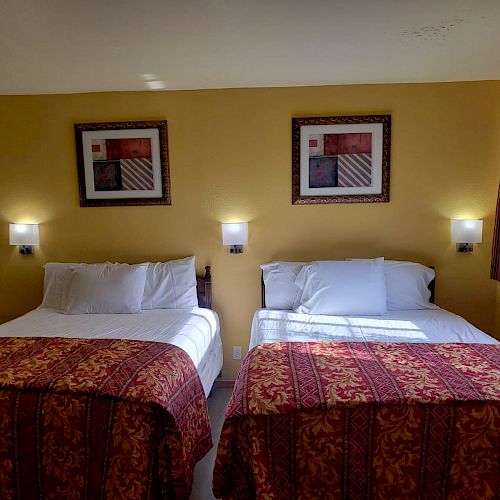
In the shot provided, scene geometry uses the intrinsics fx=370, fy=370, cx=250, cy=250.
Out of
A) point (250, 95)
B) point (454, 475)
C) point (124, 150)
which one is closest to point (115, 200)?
point (124, 150)

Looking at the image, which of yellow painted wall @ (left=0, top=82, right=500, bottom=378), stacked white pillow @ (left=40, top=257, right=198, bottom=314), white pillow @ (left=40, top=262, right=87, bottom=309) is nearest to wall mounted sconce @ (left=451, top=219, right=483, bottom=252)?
yellow painted wall @ (left=0, top=82, right=500, bottom=378)

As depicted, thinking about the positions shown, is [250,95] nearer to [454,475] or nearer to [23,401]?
[23,401]

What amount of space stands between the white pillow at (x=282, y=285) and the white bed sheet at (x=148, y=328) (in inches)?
19.3

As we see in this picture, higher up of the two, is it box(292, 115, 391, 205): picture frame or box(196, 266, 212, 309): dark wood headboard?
box(292, 115, 391, 205): picture frame

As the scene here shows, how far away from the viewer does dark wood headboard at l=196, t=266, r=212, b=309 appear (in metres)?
3.06

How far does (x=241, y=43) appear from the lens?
2.15 meters

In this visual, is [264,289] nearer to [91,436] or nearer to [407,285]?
[407,285]

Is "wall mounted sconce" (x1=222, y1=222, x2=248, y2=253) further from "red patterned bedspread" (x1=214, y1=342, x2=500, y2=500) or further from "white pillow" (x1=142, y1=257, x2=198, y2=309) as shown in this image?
"red patterned bedspread" (x1=214, y1=342, x2=500, y2=500)

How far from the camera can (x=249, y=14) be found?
1.83 meters

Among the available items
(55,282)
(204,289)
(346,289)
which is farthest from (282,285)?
(55,282)

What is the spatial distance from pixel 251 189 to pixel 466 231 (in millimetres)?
1703

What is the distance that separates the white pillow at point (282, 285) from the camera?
2.81 metres

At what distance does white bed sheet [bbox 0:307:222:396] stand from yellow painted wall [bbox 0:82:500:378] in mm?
468

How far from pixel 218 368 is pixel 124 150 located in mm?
1909
